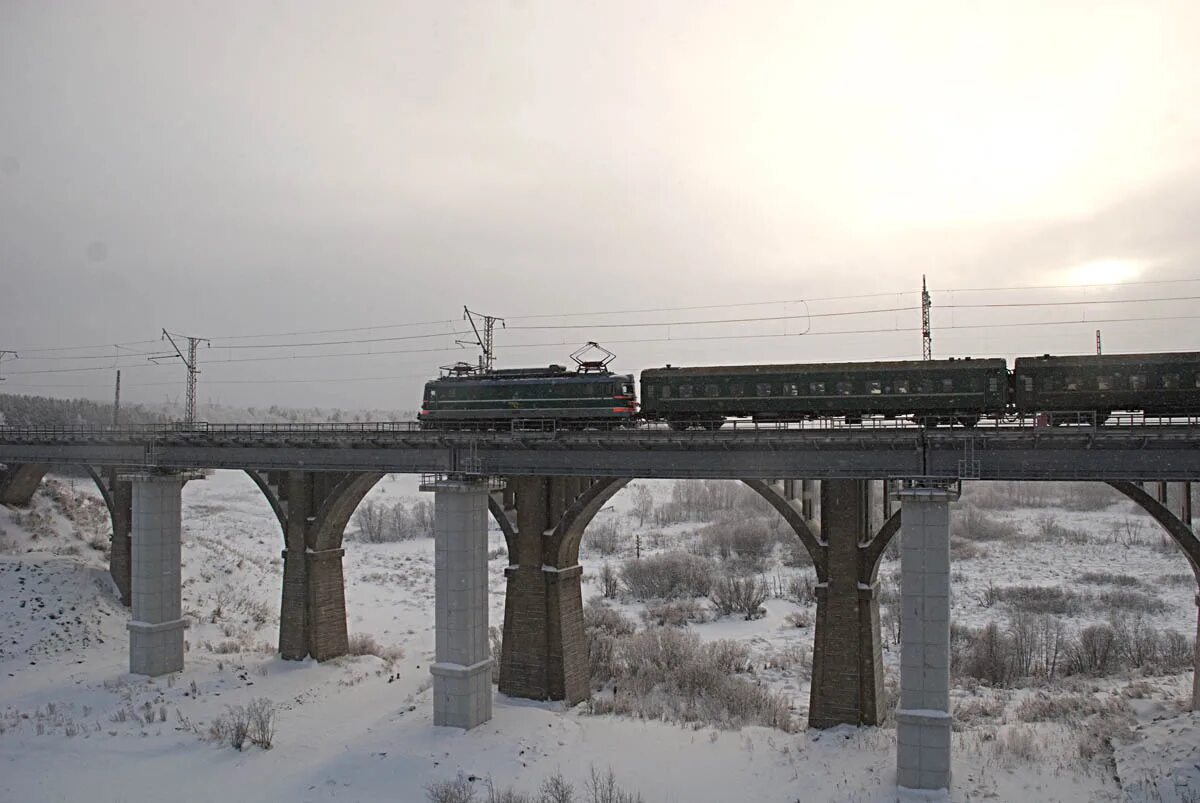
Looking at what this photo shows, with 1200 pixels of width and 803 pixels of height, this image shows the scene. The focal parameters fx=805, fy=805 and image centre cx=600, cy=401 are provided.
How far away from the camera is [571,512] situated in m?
28.3

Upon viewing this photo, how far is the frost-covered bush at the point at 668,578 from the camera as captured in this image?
2167 inches

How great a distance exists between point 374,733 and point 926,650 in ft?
54.9

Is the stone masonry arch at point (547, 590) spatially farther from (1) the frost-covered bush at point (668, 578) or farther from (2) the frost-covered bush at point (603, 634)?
(1) the frost-covered bush at point (668, 578)

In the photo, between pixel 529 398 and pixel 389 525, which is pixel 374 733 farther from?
pixel 389 525

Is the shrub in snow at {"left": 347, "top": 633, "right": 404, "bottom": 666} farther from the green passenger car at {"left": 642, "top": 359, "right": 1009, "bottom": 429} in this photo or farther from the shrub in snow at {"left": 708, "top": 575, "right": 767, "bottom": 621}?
the shrub in snow at {"left": 708, "top": 575, "right": 767, "bottom": 621}

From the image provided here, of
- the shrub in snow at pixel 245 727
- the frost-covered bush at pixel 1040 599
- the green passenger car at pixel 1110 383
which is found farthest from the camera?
the frost-covered bush at pixel 1040 599

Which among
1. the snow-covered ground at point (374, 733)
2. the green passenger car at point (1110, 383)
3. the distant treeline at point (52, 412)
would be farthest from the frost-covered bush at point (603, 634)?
the distant treeline at point (52, 412)

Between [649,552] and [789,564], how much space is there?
1318 cm

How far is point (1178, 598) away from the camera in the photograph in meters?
50.5

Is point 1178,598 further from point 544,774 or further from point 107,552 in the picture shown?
point 107,552

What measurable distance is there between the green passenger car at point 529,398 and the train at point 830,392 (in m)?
0.04

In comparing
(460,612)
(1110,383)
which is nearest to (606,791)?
(460,612)

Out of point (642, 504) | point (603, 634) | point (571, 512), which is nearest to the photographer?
point (571, 512)

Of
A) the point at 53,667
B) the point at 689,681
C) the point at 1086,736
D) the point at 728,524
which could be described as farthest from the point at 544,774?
the point at 728,524
